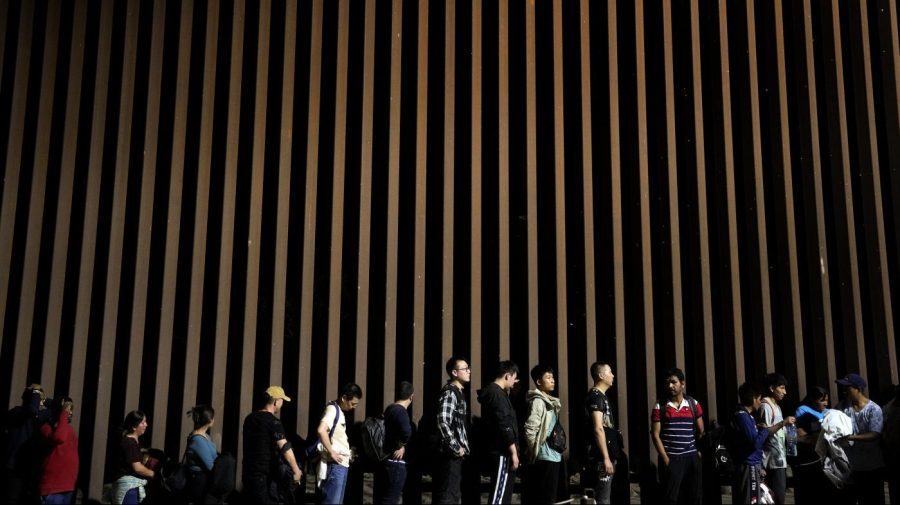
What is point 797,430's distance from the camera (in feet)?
24.0

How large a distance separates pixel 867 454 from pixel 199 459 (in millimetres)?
4974

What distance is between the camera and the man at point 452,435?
643 cm

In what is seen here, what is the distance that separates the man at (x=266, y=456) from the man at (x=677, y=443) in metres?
2.76

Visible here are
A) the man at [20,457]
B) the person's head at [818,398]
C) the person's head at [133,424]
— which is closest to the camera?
the man at [20,457]

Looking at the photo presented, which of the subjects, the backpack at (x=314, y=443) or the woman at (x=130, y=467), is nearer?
the woman at (x=130, y=467)

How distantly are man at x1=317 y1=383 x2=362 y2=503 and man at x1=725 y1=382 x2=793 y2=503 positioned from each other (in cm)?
290

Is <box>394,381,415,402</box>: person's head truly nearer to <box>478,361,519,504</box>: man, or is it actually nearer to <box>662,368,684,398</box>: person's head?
<box>478,361,519,504</box>: man

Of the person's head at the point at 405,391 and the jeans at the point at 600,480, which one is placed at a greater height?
the person's head at the point at 405,391

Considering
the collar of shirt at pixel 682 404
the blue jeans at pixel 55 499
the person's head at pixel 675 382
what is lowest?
the blue jeans at pixel 55 499

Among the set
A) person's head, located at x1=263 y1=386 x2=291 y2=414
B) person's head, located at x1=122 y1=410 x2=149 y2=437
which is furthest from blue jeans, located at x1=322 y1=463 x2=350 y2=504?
person's head, located at x1=122 y1=410 x2=149 y2=437

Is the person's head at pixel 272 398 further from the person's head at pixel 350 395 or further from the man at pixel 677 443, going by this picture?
the man at pixel 677 443

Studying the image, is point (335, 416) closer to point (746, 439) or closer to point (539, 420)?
point (539, 420)

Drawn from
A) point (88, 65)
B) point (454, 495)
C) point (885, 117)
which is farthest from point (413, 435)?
point (885, 117)

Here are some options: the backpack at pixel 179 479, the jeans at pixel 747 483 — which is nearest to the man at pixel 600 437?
the jeans at pixel 747 483
